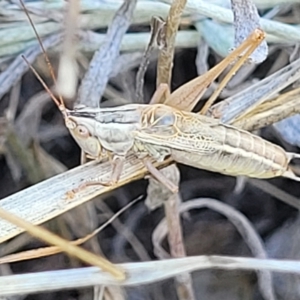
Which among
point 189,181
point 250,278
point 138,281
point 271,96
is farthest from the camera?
point 189,181

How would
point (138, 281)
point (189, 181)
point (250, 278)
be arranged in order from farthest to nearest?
point (189, 181) → point (250, 278) → point (138, 281)

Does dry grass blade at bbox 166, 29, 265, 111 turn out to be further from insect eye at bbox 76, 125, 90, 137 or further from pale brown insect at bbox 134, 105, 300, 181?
insect eye at bbox 76, 125, 90, 137

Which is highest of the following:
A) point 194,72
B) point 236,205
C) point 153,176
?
point 194,72

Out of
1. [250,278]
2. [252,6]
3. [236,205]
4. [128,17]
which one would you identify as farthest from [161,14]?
[250,278]

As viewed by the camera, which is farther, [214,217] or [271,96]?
[214,217]

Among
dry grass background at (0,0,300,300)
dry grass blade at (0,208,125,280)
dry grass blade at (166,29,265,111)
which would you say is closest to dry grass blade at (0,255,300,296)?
dry grass blade at (0,208,125,280)

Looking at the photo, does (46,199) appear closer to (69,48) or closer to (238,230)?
(69,48)

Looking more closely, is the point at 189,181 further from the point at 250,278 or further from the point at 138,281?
the point at 138,281
